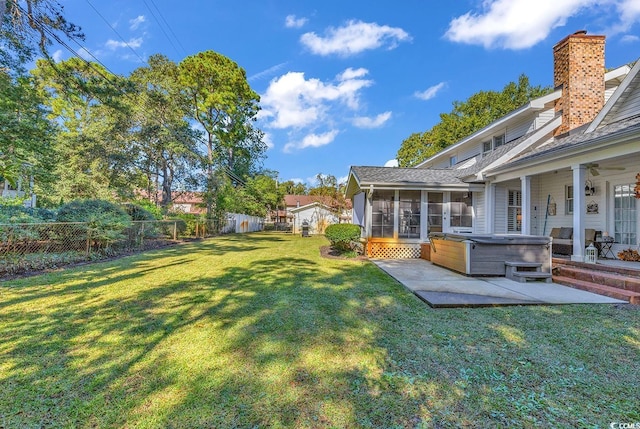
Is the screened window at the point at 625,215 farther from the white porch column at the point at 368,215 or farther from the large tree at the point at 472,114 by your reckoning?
the large tree at the point at 472,114

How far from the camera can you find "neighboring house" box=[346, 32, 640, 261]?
679cm

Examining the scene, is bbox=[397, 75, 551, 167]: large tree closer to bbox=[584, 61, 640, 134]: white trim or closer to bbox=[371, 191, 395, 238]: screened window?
bbox=[371, 191, 395, 238]: screened window

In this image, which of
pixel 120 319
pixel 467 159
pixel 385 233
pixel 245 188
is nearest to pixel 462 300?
pixel 120 319

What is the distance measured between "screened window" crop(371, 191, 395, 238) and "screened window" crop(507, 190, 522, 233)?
14.2 ft

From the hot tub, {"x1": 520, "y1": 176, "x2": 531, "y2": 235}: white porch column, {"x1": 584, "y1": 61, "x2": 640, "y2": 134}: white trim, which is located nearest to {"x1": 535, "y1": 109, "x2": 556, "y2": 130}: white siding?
{"x1": 584, "y1": 61, "x2": 640, "y2": 134}: white trim

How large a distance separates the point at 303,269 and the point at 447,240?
411cm

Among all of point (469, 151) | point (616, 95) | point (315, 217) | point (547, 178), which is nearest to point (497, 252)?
point (616, 95)

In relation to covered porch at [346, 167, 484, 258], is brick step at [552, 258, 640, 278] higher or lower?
lower

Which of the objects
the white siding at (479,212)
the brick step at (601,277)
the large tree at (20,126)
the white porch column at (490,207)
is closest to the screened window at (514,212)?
the white porch column at (490,207)

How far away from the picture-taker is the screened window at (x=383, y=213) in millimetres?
10742

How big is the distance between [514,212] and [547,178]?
1552 millimetres

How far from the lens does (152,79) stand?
24406 mm

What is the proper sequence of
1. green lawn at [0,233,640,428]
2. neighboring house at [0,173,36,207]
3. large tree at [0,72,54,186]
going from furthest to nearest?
neighboring house at [0,173,36,207] < large tree at [0,72,54,186] < green lawn at [0,233,640,428]

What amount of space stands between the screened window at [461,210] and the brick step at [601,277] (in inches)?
168
